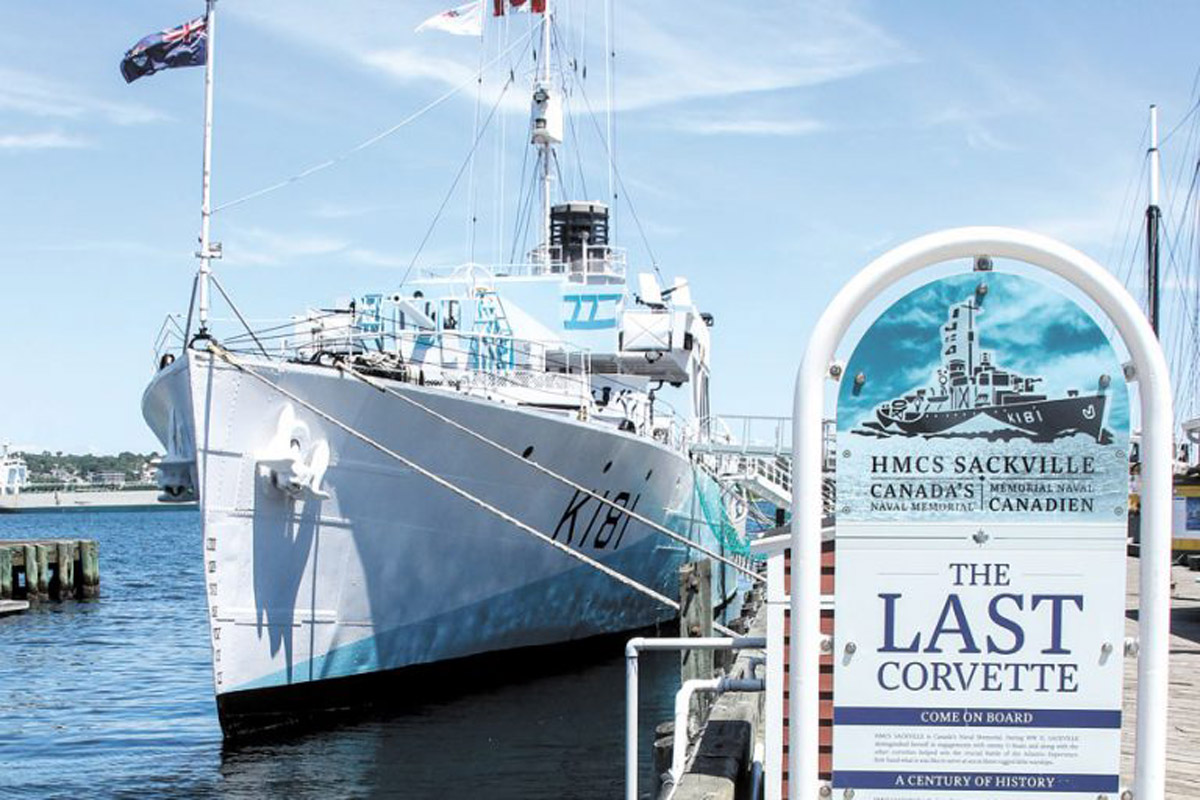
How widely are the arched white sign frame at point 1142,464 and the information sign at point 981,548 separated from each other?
0.08m

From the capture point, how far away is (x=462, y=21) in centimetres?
1902

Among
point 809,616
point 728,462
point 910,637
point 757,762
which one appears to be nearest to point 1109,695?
point 910,637

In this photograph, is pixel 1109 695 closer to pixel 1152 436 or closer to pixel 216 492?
pixel 1152 436

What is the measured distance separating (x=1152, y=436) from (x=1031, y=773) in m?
1.07

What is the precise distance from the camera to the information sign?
398cm

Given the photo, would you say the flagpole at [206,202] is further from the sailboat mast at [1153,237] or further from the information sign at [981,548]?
the sailboat mast at [1153,237]

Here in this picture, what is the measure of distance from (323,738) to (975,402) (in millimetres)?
11312

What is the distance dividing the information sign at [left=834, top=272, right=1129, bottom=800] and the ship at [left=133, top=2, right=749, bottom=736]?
601cm

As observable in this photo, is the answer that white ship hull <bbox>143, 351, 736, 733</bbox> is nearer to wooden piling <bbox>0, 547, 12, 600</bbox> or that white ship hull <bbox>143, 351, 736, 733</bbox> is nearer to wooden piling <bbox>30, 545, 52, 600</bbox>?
wooden piling <bbox>0, 547, 12, 600</bbox>

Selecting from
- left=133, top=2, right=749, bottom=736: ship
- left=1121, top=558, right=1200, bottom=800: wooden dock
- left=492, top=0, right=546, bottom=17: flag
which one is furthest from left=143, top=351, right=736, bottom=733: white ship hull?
left=492, top=0, right=546, bottom=17: flag

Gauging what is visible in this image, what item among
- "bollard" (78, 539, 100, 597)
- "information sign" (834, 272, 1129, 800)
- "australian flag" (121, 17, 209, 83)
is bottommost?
"bollard" (78, 539, 100, 597)

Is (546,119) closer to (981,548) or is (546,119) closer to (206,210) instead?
(206,210)

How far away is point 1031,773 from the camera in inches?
157

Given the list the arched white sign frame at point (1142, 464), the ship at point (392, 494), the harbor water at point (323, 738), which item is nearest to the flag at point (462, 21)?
the ship at point (392, 494)
